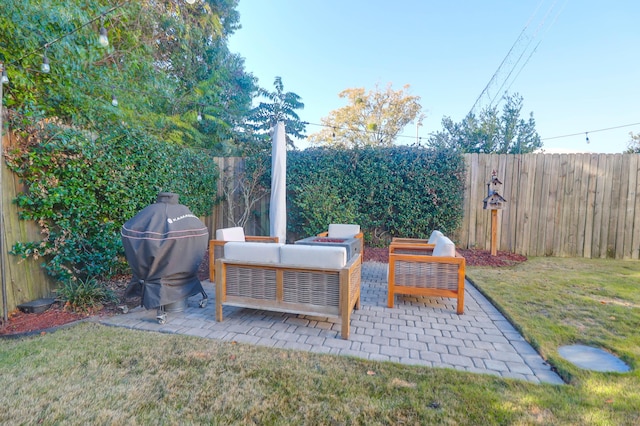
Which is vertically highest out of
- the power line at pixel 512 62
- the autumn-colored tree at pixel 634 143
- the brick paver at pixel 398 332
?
the power line at pixel 512 62

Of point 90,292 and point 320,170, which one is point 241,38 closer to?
point 320,170

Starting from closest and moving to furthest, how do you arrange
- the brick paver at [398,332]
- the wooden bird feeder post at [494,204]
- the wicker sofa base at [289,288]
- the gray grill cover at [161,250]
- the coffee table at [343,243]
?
the brick paver at [398,332] → the wicker sofa base at [289,288] → the gray grill cover at [161,250] → the coffee table at [343,243] → the wooden bird feeder post at [494,204]

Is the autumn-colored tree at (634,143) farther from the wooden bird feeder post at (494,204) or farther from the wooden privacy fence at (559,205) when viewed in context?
the wooden bird feeder post at (494,204)

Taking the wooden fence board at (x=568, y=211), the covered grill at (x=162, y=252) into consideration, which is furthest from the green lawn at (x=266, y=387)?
the wooden fence board at (x=568, y=211)

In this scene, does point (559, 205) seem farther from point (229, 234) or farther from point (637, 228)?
point (229, 234)

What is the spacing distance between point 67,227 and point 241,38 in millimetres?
11354

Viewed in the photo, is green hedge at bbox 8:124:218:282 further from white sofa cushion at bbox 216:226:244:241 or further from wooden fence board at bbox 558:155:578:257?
wooden fence board at bbox 558:155:578:257

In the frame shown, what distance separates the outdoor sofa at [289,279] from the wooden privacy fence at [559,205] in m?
4.86

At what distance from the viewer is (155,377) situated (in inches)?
74.7

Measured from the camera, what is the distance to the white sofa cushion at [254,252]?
288 centimetres

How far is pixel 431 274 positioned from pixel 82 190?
4.40 metres

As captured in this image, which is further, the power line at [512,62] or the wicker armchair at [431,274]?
the power line at [512,62]

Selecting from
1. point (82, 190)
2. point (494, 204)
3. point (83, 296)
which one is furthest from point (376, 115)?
point (83, 296)

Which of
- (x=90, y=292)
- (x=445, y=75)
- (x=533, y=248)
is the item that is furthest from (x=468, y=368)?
(x=445, y=75)
